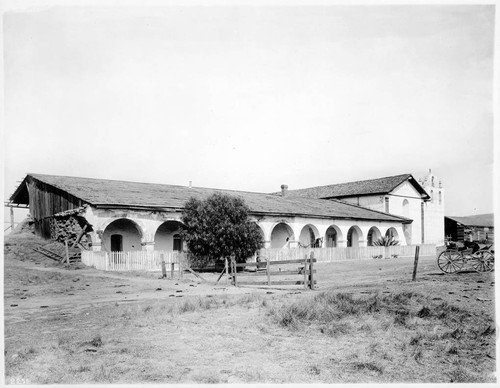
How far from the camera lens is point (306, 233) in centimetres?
3506

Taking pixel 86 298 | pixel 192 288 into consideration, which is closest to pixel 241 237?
pixel 192 288

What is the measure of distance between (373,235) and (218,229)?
2115cm

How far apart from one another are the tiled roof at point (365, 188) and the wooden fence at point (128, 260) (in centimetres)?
2568

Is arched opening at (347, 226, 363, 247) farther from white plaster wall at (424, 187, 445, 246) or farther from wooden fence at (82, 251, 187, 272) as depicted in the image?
wooden fence at (82, 251, 187, 272)

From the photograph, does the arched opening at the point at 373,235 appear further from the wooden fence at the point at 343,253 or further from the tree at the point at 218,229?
the tree at the point at 218,229

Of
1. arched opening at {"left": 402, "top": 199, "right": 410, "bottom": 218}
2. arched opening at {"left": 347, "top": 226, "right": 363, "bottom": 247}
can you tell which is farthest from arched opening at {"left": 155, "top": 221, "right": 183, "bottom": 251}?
arched opening at {"left": 402, "top": 199, "right": 410, "bottom": 218}

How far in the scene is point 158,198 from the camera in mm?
25906

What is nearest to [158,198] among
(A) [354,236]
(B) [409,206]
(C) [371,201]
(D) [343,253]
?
(D) [343,253]

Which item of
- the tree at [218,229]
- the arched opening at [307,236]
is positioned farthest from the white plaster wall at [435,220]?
the tree at [218,229]

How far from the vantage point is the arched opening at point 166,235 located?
26.9m

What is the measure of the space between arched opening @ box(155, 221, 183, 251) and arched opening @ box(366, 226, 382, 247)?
57.9 ft

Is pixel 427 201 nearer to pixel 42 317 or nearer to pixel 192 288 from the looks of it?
pixel 192 288

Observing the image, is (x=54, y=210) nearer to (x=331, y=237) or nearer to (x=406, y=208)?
(x=331, y=237)

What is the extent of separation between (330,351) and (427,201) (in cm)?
4346
